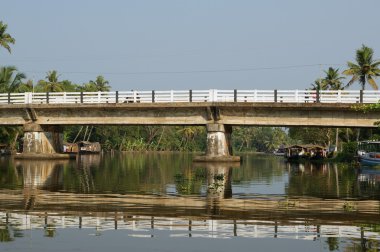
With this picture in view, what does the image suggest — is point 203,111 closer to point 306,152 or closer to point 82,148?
point 306,152

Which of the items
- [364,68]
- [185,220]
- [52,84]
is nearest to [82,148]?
[52,84]

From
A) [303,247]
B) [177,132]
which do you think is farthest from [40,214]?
[177,132]

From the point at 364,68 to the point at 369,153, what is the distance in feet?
88.3

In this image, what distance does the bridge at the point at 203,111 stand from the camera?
49.2 m

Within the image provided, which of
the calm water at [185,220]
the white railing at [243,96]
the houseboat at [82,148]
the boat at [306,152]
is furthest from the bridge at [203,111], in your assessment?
the houseboat at [82,148]

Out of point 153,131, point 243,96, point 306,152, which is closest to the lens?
point 243,96

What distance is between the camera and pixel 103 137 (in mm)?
130750

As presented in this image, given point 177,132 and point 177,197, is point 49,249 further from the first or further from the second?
point 177,132

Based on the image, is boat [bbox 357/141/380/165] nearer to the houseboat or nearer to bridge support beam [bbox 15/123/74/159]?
bridge support beam [bbox 15/123/74/159]

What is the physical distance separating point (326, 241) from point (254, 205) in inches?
253

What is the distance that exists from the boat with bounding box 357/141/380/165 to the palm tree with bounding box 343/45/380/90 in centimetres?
2198

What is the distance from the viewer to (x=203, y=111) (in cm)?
5294

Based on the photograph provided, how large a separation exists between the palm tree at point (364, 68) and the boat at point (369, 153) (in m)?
22.0

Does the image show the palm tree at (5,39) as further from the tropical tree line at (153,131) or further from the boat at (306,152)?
the boat at (306,152)
